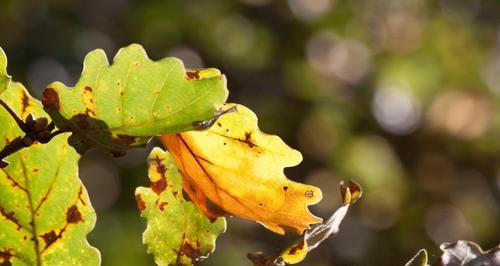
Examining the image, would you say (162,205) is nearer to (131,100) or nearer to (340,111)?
(131,100)

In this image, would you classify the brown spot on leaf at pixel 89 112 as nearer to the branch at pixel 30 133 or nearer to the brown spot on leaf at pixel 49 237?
the branch at pixel 30 133

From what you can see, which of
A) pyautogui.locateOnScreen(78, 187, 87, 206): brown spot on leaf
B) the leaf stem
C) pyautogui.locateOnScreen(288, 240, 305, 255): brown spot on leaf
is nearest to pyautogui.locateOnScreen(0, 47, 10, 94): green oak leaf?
the leaf stem

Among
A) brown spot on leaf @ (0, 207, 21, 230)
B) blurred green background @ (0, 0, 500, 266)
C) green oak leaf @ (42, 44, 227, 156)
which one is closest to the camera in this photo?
green oak leaf @ (42, 44, 227, 156)

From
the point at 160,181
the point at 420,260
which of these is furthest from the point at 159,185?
the point at 420,260

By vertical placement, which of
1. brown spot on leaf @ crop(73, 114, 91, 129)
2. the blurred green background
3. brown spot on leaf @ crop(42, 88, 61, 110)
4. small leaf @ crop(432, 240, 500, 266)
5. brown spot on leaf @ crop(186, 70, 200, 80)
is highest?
brown spot on leaf @ crop(186, 70, 200, 80)

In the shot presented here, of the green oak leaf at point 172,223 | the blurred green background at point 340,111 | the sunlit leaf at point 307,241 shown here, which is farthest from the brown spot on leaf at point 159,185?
the blurred green background at point 340,111

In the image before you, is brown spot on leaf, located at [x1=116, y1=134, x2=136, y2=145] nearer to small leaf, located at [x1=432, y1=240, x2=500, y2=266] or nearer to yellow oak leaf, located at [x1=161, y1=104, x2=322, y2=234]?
yellow oak leaf, located at [x1=161, y1=104, x2=322, y2=234]
